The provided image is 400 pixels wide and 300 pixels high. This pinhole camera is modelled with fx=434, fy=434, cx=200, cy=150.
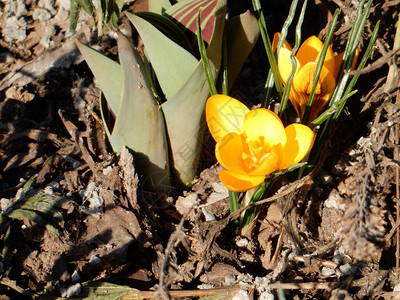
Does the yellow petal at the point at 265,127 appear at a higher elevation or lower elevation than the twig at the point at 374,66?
lower

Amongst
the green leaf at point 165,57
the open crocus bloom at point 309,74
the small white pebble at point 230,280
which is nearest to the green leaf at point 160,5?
the green leaf at point 165,57

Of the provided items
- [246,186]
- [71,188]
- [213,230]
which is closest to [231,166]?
[246,186]

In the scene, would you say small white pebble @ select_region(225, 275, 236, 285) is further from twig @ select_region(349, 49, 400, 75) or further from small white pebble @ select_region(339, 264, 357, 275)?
twig @ select_region(349, 49, 400, 75)

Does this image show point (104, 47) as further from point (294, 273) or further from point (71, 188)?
point (294, 273)

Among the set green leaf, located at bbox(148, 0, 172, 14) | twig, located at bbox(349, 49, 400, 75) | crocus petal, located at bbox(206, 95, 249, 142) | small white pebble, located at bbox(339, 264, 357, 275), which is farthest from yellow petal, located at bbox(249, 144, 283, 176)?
green leaf, located at bbox(148, 0, 172, 14)

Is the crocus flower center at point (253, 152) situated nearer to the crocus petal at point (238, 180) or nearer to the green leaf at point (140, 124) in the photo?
the crocus petal at point (238, 180)

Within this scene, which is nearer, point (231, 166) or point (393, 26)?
point (231, 166)

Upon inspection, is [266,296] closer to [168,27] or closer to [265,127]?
[265,127]

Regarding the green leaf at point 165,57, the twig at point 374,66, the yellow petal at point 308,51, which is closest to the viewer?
the twig at point 374,66
